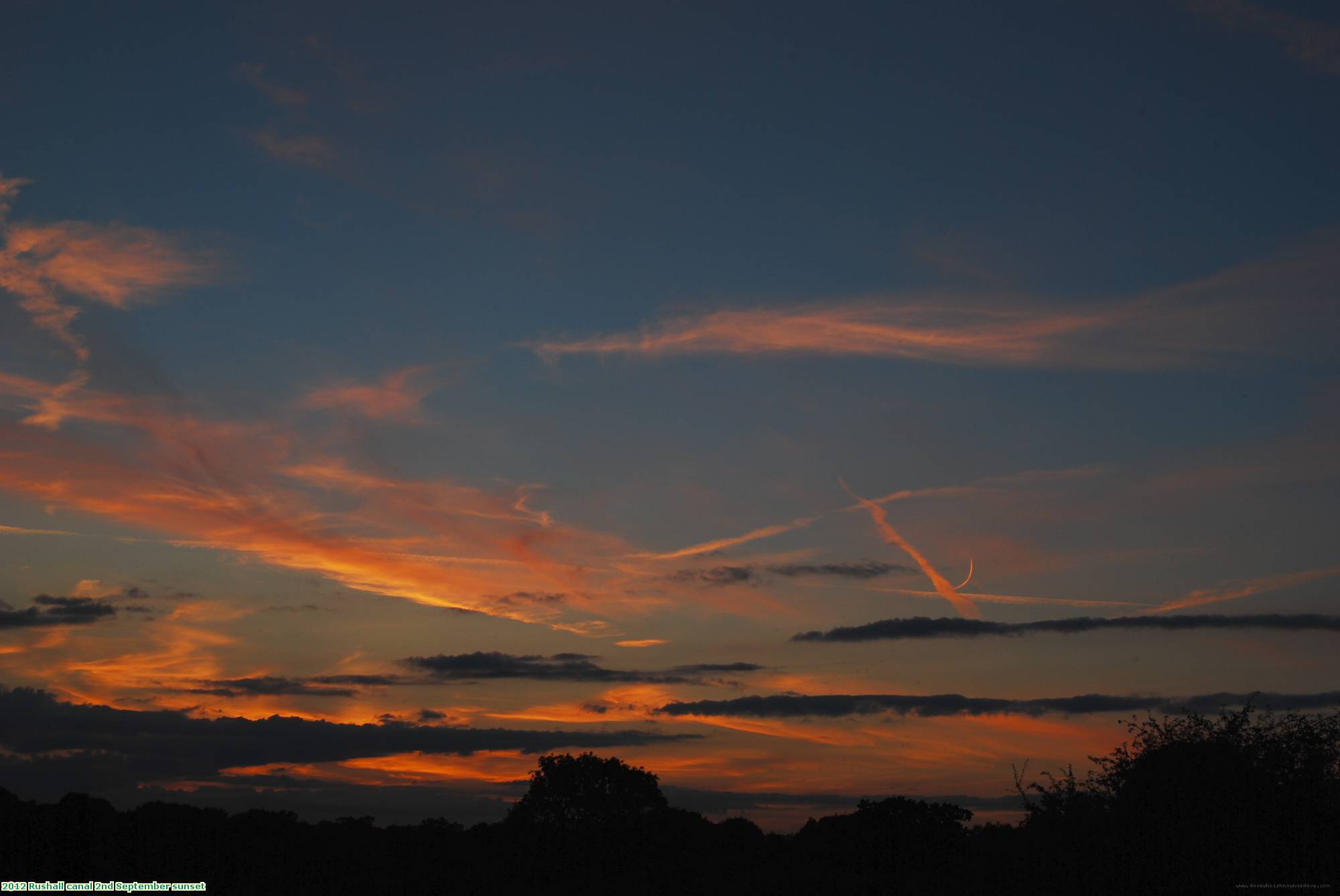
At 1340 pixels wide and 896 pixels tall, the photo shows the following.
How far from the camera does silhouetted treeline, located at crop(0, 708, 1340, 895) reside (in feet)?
116

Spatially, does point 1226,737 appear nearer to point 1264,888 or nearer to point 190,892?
point 1264,888

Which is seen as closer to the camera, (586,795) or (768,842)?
(586,795)

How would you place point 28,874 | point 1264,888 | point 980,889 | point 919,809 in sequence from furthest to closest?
point 919,809, point 28,874, point 980,889, point 1264,888

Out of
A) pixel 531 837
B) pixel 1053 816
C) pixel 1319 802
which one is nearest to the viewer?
pixel 1319 802

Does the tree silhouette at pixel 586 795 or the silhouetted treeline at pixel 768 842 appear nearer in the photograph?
the silhouetted treeline at pixel 768 842

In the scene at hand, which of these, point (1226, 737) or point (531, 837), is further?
point (531, 837)

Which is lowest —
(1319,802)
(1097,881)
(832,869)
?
(832,869)

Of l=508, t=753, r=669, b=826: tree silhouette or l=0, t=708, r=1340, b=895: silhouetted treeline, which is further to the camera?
l=508, t=753, r=669, b=826: tree silhouette

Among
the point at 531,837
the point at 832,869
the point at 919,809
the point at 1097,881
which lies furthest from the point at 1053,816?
the point at 919,809

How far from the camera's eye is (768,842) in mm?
100188

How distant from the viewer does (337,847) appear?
8081 cm

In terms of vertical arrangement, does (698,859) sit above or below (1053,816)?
below

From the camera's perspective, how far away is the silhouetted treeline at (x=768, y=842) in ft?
116

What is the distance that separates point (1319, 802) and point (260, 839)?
64137mm
